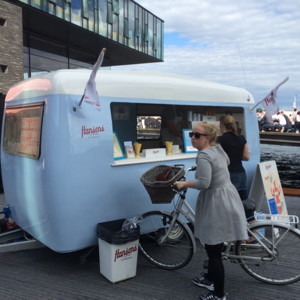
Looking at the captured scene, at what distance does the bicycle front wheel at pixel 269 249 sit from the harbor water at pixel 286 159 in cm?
918

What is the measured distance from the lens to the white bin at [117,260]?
133 inches

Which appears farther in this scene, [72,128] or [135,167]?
[135,167]

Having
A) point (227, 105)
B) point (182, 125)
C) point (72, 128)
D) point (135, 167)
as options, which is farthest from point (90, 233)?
point (227, 105)

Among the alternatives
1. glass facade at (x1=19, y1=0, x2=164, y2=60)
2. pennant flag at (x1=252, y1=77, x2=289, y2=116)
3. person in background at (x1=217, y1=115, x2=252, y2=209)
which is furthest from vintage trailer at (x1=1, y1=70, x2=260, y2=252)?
glass facade at (x1=19, y1=0, x2=164, y2=60)

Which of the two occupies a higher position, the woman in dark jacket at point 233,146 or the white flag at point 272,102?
the white flag at point 272,102

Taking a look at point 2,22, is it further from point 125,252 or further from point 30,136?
point 125,252

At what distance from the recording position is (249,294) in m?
3.29

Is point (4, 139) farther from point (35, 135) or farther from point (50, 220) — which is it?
point (50, 220)

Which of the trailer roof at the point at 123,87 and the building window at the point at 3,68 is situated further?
the building window at the point at 3,68

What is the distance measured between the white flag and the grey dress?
2191 millimetres

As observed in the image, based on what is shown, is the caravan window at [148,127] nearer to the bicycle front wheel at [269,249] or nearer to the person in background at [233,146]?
the person in background at [233,146]

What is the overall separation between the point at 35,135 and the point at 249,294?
2793 mm

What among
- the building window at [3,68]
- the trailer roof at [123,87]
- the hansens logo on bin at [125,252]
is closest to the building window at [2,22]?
the building window at [3,68]

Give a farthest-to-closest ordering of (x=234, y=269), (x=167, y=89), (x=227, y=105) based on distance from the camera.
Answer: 1. (x=227, y=105)
2. (x=167, y=89)
3. (x=234, y=269)
